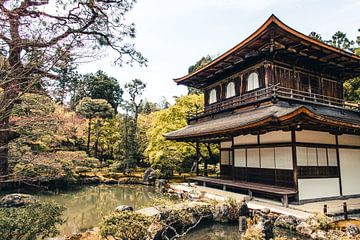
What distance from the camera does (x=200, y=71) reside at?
561 inches

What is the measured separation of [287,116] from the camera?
23.5 ft

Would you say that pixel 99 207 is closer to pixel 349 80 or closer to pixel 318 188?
pixel 318 188

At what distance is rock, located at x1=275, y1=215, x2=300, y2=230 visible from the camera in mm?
6773

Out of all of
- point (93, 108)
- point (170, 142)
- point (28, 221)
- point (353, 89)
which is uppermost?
point (353, 89)

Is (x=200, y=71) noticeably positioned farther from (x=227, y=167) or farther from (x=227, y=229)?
(x=227, y=229)

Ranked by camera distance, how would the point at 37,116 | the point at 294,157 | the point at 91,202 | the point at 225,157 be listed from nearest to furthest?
1. the point at 37,116
2. the point at 294,157
3. the point at 91,202
4. the point at 225,157

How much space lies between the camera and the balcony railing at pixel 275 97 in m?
10.1

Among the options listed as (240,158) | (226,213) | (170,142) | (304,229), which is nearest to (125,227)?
(226,213)

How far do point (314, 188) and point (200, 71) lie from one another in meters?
8.61

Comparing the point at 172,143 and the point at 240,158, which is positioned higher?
the point at 172,143

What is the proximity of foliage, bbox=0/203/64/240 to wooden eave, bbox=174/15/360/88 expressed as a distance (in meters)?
9.68

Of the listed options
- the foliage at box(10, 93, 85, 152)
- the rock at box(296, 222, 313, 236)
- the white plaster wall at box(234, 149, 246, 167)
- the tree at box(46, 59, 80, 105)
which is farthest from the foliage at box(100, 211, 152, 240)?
the white plaster wall at box(234, 149, 246, 167)

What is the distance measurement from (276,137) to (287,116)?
2.82 metres

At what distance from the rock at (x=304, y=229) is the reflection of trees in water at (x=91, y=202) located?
6859 mm
